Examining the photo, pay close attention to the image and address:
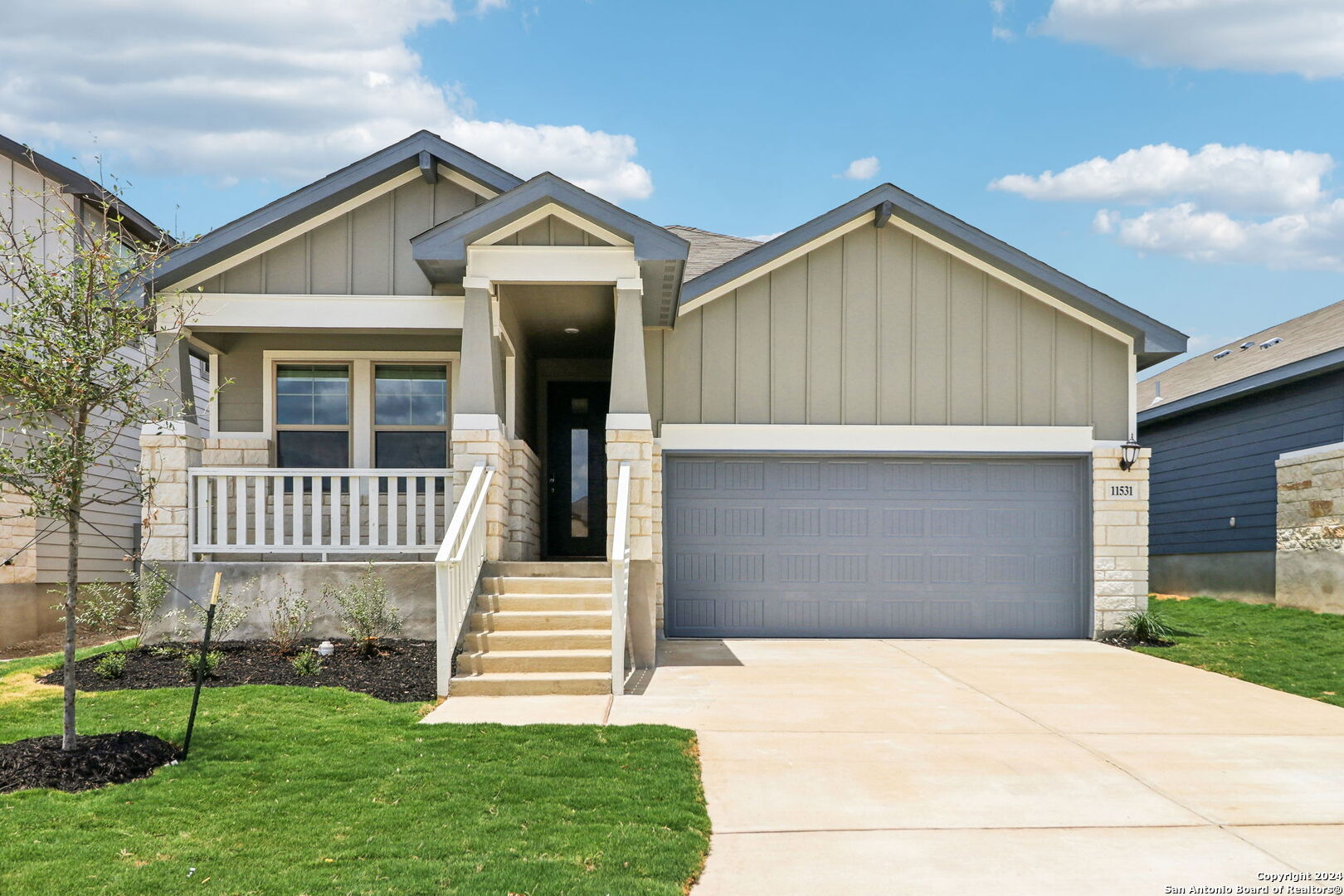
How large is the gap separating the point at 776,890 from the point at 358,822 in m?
1.91

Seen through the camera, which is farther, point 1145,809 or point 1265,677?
point 1265,677

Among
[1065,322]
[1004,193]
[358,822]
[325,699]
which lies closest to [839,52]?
[1065,322]

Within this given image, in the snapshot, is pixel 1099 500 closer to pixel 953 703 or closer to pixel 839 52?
pixel 953 703

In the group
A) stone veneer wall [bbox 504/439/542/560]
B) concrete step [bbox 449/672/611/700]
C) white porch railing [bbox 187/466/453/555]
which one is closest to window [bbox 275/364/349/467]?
white porch railing [bbox 187/466/453/555]

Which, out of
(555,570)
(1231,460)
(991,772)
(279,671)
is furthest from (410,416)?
(1231,460)

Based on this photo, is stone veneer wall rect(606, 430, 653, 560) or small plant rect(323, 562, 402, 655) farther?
stone veneer wall rect(606, 430, 653, 560)

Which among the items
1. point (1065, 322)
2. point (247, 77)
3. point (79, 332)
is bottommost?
point (79, 332)

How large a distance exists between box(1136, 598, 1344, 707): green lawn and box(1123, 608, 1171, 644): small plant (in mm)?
211

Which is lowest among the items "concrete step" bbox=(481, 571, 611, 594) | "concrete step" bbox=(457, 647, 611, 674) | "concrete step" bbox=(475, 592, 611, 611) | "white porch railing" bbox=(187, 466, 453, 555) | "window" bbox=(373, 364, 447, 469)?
"concrete step" bbox=(457, 647, 611, 674)

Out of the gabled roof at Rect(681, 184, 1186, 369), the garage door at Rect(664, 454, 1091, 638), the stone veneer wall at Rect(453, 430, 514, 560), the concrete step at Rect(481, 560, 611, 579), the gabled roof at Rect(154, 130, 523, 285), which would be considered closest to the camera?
the stone veneer wall at Rect(453, 430, 514, 560)

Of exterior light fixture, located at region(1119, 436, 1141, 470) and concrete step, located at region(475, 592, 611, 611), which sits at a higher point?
exterior light fixture, located at region(1119, 436, 1141, 470)

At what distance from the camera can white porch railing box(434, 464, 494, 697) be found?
749 cm

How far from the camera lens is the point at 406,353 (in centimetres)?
1145

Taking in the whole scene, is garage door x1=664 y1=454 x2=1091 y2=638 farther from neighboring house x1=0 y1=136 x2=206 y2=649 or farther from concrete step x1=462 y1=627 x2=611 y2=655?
neighboring house x1=0 y1=136 x2=206 y2=649
